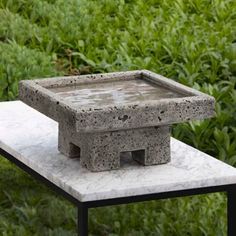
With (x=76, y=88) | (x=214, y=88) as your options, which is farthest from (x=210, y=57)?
(x=76, y=88)

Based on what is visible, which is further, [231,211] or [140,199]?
[231,211]

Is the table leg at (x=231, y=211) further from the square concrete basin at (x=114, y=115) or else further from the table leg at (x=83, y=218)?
the table leg at (x=83, y=218)

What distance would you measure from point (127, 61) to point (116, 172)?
2.94 meters

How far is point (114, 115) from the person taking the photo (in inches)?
173

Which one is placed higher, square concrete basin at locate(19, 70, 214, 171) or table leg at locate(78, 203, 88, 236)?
square concrete basin at locate(19, 70, 214, 171)

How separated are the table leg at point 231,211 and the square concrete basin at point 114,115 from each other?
323 millimetres

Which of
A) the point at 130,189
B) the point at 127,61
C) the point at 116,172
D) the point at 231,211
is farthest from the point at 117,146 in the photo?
the point at 127,61

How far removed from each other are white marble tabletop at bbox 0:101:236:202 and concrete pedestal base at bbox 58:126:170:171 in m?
0.03

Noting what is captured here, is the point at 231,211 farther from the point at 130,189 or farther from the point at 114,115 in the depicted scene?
the point at 114,115

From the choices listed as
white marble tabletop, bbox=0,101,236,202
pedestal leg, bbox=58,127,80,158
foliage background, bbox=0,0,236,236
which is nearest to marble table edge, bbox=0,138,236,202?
white marble tabletop, bbox=0,101,236,202

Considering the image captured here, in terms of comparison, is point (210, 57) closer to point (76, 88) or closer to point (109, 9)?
point (109, 9)

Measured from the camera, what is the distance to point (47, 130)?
5.32m

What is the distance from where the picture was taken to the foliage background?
5.31 m

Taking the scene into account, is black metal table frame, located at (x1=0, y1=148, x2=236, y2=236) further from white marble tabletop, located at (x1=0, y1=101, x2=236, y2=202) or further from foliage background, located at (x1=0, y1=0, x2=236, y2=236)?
foliage background, located at (x1=0, y1=0, x2=236, y2=236)
